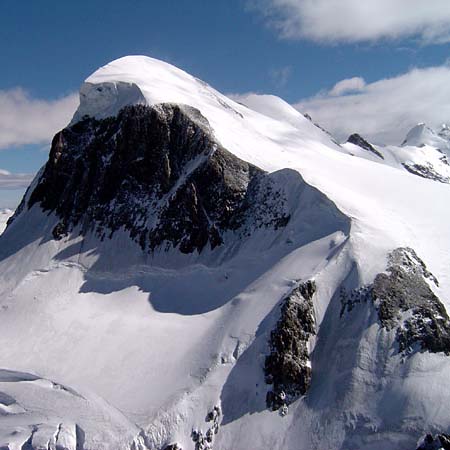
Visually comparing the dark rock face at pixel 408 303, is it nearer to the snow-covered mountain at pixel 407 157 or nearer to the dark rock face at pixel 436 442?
the dark rock face at pixel 436 442

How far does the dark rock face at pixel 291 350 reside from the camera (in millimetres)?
24016

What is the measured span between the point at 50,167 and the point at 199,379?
94.0 feet

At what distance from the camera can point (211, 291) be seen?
31.4 m

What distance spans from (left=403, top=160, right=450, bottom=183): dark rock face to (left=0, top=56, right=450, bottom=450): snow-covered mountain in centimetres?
5637

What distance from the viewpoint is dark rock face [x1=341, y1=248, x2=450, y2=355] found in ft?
76.0

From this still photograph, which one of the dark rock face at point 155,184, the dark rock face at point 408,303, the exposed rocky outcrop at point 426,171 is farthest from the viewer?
the exposed rocky outcrop at point 426,171

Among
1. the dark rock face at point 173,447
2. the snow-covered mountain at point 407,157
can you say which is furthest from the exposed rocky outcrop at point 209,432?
the snow-covered mountain at point 407,157

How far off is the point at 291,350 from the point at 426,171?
86429 mm

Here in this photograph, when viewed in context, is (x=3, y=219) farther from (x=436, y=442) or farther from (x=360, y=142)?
(x=436, y=442)

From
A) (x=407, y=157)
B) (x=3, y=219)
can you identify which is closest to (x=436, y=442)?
(x=407, y=157)

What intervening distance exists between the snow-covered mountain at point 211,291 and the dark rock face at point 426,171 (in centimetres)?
5637

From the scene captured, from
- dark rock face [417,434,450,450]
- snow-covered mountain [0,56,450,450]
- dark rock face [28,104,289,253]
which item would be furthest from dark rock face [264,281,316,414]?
dark rock face [28,104,289,253]

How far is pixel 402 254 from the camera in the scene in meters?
27.2

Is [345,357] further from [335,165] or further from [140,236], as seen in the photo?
[335,165]
